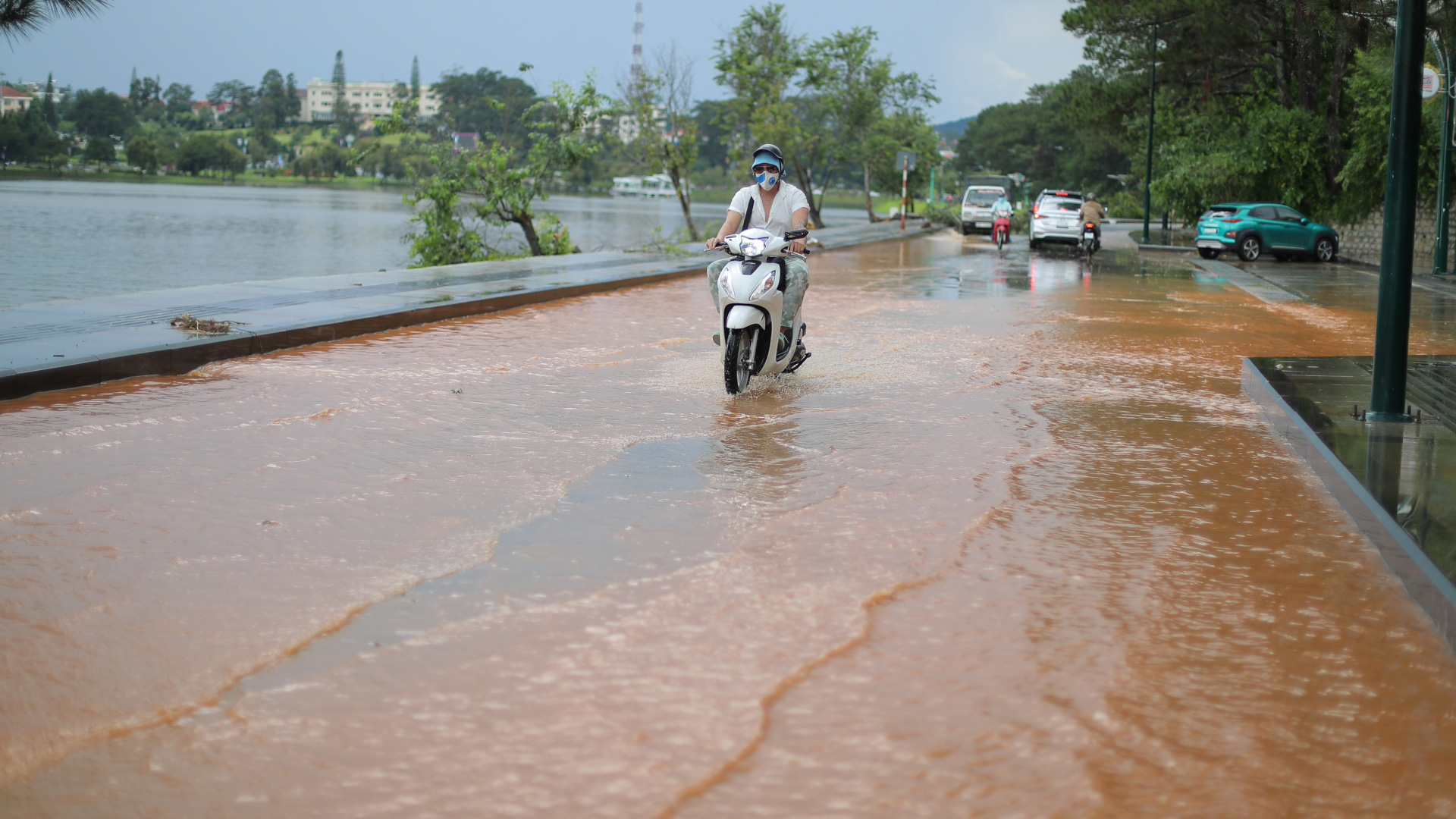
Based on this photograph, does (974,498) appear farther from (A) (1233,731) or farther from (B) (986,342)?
(B) (986,342)

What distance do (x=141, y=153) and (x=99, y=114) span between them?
586 cm

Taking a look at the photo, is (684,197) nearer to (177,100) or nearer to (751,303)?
(751,303)

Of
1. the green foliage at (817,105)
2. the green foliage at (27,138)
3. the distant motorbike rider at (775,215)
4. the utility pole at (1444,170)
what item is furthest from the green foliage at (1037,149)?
the distant motorbike rider at (775,215)

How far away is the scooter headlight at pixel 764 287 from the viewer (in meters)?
8.74

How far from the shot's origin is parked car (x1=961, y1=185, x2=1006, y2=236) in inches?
1731

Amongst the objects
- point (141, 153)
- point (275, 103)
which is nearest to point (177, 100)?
point (275, 103)

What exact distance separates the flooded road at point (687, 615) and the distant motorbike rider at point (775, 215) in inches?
34.6

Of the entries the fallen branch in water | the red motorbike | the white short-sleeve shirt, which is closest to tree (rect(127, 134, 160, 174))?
the red motorbike

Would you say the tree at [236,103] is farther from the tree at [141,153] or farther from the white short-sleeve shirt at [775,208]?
the white short-sleeve shirt at [775,208]

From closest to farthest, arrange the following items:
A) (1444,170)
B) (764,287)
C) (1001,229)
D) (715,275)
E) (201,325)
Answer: (764,287), (715,275), (201,325), (1444,170), (1001,229)

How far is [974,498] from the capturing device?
239 inches

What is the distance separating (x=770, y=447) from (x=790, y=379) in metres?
2.69

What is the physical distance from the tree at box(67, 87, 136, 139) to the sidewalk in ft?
159

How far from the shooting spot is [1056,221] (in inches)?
1324
